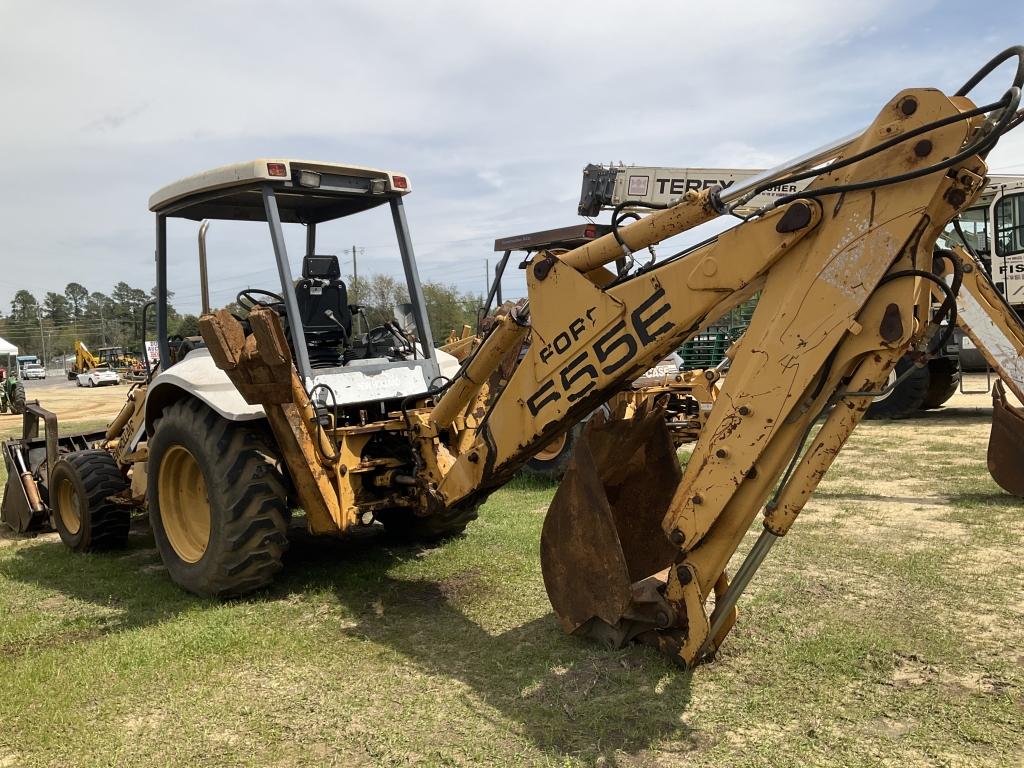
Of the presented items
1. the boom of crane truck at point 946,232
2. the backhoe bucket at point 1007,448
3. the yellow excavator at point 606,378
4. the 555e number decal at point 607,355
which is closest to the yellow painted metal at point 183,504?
the yellow excavator at point 606,378

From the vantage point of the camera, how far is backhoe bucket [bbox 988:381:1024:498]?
254 inches

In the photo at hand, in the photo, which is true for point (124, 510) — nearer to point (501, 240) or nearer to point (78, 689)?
point (78, 689)

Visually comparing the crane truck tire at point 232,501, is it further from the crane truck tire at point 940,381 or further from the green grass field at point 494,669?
the crane truck tire at point 940,381

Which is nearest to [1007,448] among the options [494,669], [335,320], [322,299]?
[494,669]

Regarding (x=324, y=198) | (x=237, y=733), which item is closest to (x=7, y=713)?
(x=237, y=733)

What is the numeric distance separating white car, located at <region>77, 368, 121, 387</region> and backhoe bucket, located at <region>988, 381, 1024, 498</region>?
45660 mm

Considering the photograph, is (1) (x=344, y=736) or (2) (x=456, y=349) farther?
(2) (x=456, y=349)

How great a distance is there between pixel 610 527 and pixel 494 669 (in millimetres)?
809

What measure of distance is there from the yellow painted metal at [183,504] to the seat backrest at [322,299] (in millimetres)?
1090

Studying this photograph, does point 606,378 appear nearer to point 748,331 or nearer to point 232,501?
point 748,331

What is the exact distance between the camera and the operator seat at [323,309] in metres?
5.07

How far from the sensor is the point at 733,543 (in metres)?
3.18

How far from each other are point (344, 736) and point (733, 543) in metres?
1.65

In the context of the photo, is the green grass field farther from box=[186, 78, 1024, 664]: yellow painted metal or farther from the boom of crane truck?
the boom of crane truck
